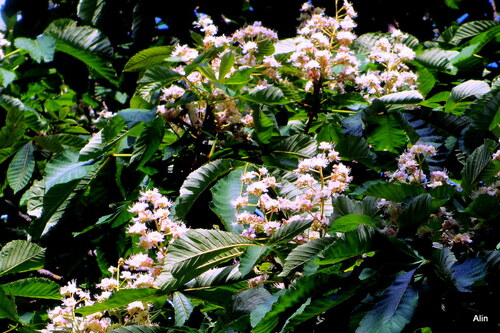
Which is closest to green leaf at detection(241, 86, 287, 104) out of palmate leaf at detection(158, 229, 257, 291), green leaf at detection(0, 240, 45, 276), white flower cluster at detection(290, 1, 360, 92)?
white flower cluster at detection(290, 1, 360, 92)

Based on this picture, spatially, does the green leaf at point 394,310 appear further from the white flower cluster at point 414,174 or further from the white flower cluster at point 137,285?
the white flower cluster at point 137,285

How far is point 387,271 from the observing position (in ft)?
3.55

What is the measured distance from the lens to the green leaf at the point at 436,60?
2.23 metres

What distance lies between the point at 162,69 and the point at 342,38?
1.90 feet

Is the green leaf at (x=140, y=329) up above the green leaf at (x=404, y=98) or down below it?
below

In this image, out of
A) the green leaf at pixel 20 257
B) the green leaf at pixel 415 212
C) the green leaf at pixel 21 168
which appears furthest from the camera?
the green leaf at pixel 21 168

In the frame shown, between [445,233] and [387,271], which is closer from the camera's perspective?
[387,271]

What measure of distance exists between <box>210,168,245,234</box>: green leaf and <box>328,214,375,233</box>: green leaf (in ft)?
1.10

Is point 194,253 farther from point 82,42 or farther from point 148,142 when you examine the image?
point 82,42

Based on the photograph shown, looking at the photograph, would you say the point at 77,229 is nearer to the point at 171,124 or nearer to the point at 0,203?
the point at 171,124

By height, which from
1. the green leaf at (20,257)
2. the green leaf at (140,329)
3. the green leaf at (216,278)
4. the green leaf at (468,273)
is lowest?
the green leaf at (20,257)

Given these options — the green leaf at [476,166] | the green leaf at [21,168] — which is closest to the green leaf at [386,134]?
the green leaf at [476,166]

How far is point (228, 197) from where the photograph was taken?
1.54 m

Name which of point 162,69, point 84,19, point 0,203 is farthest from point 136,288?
point 84,19
